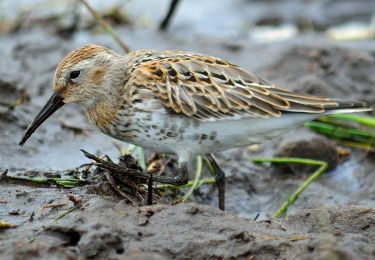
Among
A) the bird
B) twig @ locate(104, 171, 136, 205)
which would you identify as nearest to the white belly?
the bird

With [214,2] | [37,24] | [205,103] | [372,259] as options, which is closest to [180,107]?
[205,103]

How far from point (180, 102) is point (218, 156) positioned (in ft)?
6.18

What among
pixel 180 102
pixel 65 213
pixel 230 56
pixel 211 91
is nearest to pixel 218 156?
pixel 211 91

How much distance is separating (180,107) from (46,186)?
1.24 m

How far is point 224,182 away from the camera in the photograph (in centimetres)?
676

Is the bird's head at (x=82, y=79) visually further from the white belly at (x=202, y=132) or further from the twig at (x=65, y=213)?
the twig at (x=65, y=213)

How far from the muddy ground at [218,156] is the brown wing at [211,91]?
0.87 meters

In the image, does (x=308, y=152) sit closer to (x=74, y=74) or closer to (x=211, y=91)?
(x=211, y=91)

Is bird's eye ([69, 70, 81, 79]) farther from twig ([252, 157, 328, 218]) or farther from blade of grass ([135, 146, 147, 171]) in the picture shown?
twig ([252, 157, 328, 218])

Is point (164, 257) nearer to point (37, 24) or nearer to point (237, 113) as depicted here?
point (237, 113)

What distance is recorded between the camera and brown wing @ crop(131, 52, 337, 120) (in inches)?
237

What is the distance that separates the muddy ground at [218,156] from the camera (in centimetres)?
466

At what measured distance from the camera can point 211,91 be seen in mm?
6121

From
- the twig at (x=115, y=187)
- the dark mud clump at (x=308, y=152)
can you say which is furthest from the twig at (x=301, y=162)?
the twig at (x=115, y=187)
